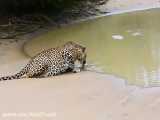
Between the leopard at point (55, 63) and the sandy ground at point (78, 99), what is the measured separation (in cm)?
21

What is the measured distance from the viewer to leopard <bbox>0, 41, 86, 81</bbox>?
8.13m

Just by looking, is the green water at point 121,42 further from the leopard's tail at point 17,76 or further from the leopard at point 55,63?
the leopard's tail at point 17,76

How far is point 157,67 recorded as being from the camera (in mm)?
8109

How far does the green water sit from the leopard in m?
0.39

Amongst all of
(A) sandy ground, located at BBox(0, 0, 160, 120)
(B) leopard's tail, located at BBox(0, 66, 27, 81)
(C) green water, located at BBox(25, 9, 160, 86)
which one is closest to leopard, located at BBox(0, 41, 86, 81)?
(B) leopard's tail, located at BBox(0, 66, 27, 81)

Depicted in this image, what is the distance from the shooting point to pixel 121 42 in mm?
9875

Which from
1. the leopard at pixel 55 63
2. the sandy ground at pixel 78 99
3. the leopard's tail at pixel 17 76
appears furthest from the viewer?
the leopard at pixel 55 63

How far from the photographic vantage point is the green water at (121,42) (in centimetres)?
803

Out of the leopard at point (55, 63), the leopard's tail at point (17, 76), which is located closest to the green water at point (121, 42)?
the leopard at point (55, 63)

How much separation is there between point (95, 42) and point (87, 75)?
2.35 m

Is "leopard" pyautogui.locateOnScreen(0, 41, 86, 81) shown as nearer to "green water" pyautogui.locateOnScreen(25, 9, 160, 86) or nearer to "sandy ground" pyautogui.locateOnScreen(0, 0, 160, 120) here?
"sandy ground" pyautogui.locateOnScreen(0, 0, 160, 120)

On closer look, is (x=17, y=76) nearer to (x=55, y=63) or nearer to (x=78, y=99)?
(x=55, y=63)

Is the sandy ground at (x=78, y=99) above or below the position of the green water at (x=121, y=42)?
below

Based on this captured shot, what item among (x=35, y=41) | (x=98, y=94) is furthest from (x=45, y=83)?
(x=35, y=41)
